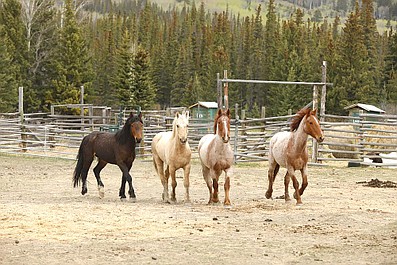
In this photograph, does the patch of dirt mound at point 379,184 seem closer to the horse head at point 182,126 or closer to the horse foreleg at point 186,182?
the horse foreleg at point 186,182

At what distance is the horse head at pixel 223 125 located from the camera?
11188 millimetres

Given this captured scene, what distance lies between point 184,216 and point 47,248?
2844mm

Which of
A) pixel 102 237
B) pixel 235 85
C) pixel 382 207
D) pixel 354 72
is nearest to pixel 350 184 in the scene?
pixel 382 207

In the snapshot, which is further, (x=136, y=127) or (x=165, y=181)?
(x=165, y=181)

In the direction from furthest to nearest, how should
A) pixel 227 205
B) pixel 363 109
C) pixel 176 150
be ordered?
1. pixel 363 109
2. pixel 176 150
3. pixel 227 205

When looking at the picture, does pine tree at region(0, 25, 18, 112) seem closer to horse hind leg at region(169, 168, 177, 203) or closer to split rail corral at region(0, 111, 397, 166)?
split rail corral at region(0, 111, 397, 166)

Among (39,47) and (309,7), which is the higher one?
(309,7)

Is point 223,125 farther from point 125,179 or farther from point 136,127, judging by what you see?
point 125,179

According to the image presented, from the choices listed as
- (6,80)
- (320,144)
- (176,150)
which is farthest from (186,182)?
(6,80)

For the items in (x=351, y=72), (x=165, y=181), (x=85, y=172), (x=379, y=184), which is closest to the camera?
(x=165, y=181)

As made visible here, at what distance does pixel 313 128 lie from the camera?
1148cm

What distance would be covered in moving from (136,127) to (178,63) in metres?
50.9

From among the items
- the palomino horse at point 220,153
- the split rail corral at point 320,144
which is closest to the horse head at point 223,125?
the palomino horse at point 220,153

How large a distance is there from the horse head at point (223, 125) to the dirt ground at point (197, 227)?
112cm
